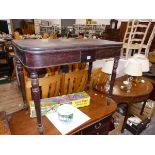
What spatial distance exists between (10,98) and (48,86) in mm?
1704

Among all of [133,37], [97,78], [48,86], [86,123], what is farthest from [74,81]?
[133,37]

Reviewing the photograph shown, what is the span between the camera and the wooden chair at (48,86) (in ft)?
4.22

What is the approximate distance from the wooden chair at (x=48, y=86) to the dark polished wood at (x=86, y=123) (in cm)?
20

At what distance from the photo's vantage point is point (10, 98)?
2.73 m

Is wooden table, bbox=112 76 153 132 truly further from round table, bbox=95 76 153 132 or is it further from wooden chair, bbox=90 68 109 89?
wooden chair, bbox=90 68 109 89

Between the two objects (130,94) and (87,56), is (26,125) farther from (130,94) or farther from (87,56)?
(130,94)

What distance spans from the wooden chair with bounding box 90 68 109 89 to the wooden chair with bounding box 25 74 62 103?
548mm

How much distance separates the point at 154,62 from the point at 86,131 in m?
3.18

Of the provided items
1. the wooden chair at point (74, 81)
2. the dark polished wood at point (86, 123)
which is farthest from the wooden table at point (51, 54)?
the wooden chair at point (74, 81)

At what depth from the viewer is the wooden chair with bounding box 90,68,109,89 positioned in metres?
1.86

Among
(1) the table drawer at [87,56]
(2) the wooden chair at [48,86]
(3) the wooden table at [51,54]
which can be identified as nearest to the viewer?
(3) the wooden table at [51,54]

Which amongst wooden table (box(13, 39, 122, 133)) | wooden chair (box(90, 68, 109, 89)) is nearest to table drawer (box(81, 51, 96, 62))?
wooden table (box(13, 39, 122, 133))

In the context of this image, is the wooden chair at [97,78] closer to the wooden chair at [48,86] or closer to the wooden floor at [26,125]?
the wooden chair at [48,86]
